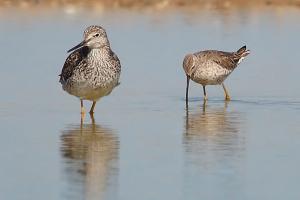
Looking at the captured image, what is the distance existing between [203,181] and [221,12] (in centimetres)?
1788

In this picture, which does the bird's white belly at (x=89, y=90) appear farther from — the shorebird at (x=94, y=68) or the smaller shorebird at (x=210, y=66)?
the smaller shorebird at (x=210, y=66)

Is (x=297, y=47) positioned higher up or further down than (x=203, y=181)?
higher up

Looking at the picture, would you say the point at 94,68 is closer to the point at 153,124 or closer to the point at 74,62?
the point at 74,62

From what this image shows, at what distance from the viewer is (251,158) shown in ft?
36.0

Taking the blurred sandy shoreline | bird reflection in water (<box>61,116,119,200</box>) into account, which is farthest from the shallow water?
the blurred sandy shoreline

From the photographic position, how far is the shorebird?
1353 cm

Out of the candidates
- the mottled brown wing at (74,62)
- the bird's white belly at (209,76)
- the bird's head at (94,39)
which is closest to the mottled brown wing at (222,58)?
the bird's white belly at (209,76)

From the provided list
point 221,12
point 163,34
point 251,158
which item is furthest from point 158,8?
point 251,158

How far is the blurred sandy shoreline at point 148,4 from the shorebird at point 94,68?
1363 centimetres

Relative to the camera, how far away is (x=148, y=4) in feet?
92.5

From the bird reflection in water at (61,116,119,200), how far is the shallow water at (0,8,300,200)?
13mm

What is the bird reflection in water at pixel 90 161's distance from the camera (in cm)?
947

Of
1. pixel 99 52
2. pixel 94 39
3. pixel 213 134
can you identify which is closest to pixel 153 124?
pixel 213 134

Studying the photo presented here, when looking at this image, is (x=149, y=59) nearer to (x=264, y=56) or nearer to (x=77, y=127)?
(x=264, y=56)
